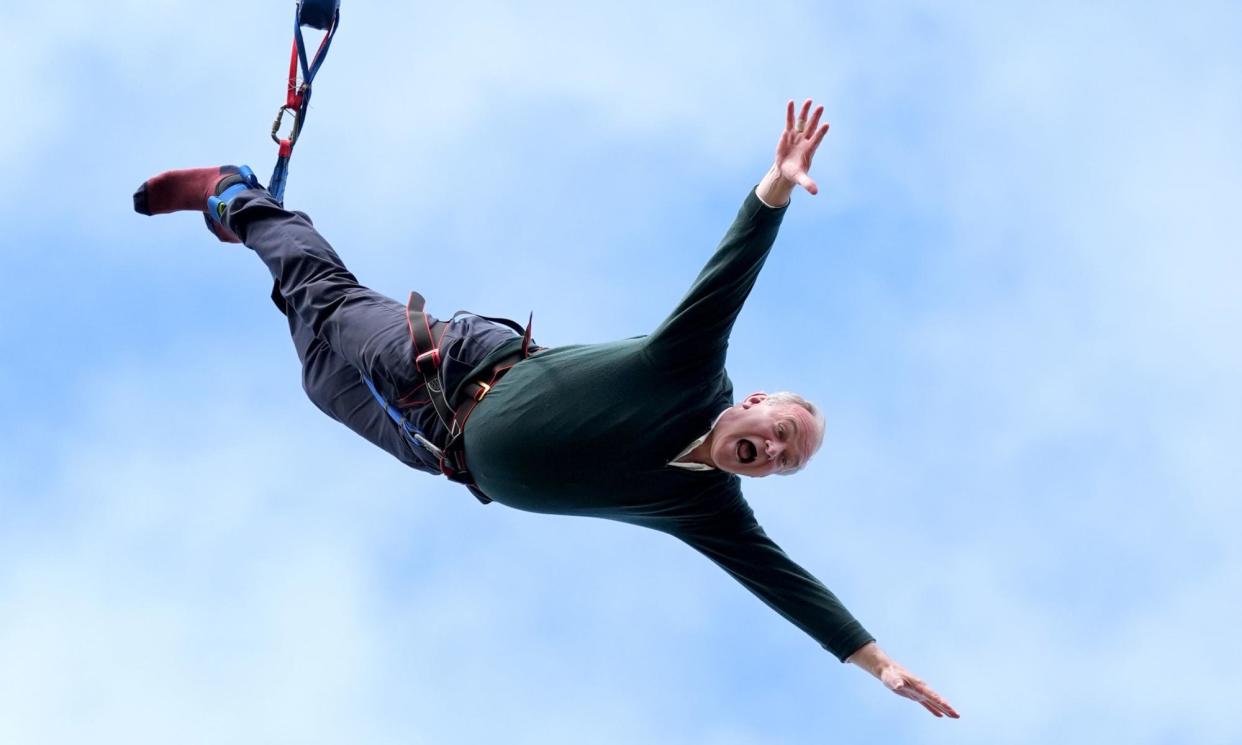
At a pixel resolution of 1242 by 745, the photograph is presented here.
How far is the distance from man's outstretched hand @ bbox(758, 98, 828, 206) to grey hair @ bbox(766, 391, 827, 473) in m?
1.10

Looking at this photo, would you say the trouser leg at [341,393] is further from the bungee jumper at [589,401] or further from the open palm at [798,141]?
the open palm at [798,141]

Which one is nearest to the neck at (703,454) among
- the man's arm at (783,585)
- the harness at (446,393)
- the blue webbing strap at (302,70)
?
the man's arm at (783,585)

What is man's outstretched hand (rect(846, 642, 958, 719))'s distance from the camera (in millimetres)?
8125

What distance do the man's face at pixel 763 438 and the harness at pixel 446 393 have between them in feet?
3.95

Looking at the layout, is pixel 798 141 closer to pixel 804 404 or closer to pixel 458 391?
pixel 804 404

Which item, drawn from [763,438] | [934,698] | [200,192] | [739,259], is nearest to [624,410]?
[763,438]

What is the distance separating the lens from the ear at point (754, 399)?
766 cm

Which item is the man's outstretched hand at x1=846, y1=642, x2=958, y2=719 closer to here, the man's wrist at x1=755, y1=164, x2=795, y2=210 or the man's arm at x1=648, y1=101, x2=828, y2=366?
the man's arm at x1=648, y1=101, x2=828, y2=366

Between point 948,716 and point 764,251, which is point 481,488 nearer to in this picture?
point 764,251

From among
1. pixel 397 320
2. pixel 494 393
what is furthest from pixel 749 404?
pixel 397 320

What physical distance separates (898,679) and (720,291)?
2.63 m

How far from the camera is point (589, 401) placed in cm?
745

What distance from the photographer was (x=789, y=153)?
7.13 meters

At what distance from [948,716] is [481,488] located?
9.54ft
